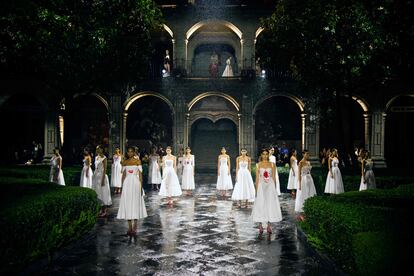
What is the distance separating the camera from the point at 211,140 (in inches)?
1173

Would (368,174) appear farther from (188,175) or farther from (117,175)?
(117,175)

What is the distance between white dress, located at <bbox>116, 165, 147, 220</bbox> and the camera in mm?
8789

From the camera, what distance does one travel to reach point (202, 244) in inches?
322

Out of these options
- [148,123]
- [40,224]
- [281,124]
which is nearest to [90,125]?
[148,123]

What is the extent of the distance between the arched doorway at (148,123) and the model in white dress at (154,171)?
386 inches

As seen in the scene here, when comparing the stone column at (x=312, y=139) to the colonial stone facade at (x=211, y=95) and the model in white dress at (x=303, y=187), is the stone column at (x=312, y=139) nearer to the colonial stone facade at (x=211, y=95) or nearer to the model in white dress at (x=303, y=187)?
the colonial stone facade at (x=211, y=95)

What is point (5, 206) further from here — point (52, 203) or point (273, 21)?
point (273, 21)

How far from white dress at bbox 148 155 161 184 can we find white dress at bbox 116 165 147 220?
31.4 ft

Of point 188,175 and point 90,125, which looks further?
point 90,125

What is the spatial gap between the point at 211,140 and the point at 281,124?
540 centimetres

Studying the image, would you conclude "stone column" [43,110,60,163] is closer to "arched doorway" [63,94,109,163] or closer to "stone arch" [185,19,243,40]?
"arched doorway" [63,94,109,163]

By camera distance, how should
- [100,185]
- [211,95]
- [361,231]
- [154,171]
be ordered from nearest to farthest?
1. [361,231]
2. [100,185]
3. [154,171]
4. [211,95]

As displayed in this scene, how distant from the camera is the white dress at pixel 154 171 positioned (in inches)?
731

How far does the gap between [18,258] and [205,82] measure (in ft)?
70.3
